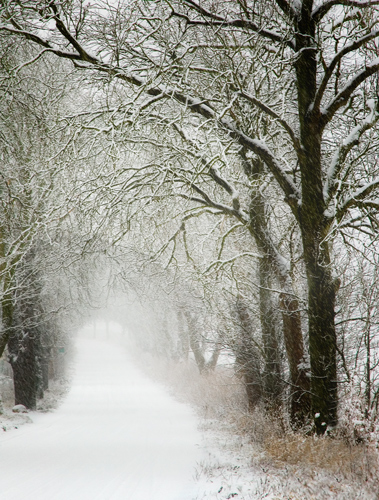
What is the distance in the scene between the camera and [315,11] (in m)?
6.12

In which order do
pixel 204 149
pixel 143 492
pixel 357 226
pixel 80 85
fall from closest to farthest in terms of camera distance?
pixel 143 492
pixel 204 149
pixel 357 226
pixel 80 85

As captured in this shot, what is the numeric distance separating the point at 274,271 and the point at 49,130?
5336 millimetres

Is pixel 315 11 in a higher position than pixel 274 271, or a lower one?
higher

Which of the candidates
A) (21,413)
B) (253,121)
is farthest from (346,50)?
(21,413)

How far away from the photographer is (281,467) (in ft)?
19.9

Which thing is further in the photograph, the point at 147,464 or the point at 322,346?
the point at 147,464

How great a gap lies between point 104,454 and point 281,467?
375cm

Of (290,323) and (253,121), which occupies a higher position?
(253,121)

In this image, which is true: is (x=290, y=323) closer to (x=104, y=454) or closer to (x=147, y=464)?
(x=147, y=464)

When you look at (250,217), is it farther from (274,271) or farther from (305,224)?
(305,224)

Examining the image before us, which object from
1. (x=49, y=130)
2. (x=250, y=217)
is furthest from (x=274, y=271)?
(x=49, y=130)

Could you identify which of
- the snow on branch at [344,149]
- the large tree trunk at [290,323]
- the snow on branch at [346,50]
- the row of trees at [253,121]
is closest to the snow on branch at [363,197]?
the row of trees at [253,121]

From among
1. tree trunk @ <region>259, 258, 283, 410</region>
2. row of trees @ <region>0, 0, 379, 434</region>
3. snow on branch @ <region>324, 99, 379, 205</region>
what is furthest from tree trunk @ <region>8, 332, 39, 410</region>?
snow on branch @ <region>324, 99, 379, 205</region>

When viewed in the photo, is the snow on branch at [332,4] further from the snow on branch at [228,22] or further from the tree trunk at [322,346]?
the tree trunk at [322,346]
